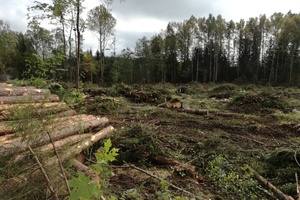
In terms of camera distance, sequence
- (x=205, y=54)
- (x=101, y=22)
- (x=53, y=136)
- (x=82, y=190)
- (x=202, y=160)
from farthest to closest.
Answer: (x=205, y=54), (x=101, y=22), (x=202, y=160), (x=53, y=136), (x=82, y=190)

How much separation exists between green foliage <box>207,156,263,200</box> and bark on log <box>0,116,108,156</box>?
229 cm

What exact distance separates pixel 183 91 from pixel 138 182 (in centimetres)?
1726

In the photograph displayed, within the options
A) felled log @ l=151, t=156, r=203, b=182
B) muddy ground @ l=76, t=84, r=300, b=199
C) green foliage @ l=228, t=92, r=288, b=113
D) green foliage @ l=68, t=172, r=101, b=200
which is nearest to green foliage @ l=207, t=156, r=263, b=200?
muddy ground @ l=76, t=84, r=300, b=199

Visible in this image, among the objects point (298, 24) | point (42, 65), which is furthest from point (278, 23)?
point (42, 65)

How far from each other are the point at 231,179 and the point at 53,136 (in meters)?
2.82

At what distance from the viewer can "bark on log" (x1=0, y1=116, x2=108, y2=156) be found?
229 centimetres

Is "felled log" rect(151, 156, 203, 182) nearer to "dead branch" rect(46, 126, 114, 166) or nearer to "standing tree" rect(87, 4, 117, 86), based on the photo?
"dead branch" rect(46, 126, 114, 166)

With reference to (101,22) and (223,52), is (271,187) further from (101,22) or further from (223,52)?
(223,52)

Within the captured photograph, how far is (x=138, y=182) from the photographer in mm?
3574

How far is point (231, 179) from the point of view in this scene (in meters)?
3.79

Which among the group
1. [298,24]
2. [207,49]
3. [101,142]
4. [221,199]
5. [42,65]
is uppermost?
[298,24]

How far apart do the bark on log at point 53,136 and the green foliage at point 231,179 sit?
2.29m

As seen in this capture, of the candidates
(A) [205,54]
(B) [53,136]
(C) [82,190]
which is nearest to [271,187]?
(C) [82,190]

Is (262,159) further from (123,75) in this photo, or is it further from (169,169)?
(123,75)
